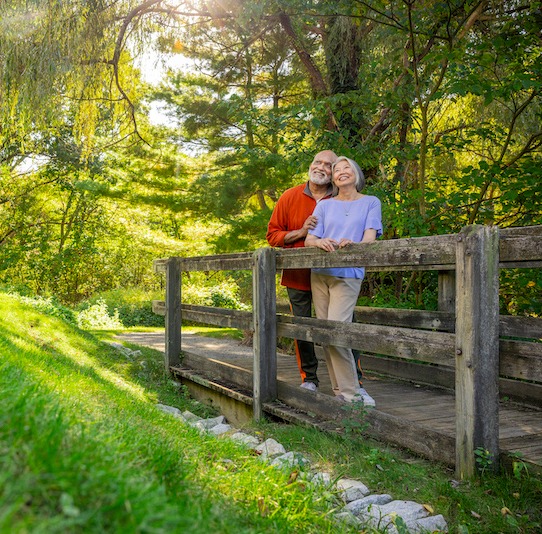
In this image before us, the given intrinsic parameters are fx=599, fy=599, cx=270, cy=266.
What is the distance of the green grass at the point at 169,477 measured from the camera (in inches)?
52.2

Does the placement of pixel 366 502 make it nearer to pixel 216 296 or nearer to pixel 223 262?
pixel 223 262

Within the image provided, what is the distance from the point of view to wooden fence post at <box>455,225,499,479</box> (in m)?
3.09

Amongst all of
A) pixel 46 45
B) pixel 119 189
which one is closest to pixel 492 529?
pixel 46 45

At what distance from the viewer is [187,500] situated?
6.13ft

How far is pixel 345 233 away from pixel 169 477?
272cm

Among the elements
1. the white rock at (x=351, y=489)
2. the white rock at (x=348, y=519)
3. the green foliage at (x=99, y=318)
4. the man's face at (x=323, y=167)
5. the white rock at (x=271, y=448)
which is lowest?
the green foliage at (x=99, y=318)


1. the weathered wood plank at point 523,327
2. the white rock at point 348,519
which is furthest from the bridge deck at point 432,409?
the white rock at point 348,519

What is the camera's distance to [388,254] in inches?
144

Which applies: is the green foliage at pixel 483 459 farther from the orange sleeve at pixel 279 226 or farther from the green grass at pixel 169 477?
the orange sleeve at pixel 279 226

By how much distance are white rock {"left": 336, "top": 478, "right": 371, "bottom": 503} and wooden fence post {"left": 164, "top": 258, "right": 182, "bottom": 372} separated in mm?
4245

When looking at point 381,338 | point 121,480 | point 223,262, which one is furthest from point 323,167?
point 121,480

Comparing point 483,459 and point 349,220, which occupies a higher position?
point 349,220

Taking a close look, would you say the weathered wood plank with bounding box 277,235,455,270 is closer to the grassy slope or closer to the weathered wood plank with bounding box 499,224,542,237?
the weathered wood plank with bounding box 499,224,542,237

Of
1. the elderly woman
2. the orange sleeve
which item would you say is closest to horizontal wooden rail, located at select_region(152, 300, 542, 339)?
the orange sleeve
